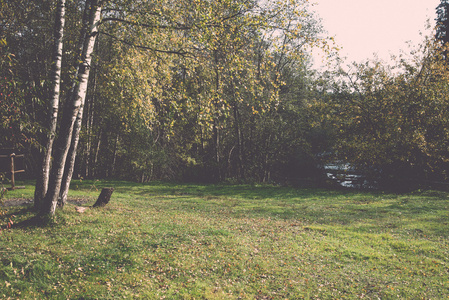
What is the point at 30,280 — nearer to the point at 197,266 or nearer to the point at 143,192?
the point at 197,266

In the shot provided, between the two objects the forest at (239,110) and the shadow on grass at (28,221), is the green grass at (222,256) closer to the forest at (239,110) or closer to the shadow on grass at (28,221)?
the shadow on grass at (28,221)

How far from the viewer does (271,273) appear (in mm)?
7828

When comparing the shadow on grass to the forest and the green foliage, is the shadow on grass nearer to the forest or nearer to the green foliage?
the forest

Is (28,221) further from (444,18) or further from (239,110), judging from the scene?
(444,18)

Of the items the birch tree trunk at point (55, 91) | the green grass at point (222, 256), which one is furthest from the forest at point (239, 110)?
the green grass at point (222, 256)

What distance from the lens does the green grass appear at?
646 centimetres

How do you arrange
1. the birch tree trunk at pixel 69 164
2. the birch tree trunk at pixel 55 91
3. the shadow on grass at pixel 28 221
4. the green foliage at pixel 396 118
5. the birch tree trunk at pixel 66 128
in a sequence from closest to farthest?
the birch tree trunk at pixel 55 91, the shadow on grass at pixel 28 221, the birch tree trunk at pixel 66 128, the birch tree trunk at pixel 69 164, the green foliage at pixel 396 118

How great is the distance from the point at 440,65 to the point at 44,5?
95.4ft

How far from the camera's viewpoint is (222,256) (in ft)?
27.8

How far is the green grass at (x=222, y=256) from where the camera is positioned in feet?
21.2

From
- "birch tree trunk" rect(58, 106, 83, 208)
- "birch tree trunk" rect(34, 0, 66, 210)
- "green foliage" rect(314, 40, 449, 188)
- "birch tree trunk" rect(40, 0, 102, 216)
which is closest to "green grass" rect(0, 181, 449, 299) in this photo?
"birch tree trunk" rect(58, 106, 83, 208)

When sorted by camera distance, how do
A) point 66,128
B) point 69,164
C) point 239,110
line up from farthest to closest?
point 239,110, point 69,164, point 66,128

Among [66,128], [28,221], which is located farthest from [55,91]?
[28,221]

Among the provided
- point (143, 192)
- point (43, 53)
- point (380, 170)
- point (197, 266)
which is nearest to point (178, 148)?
point (143, 192)
